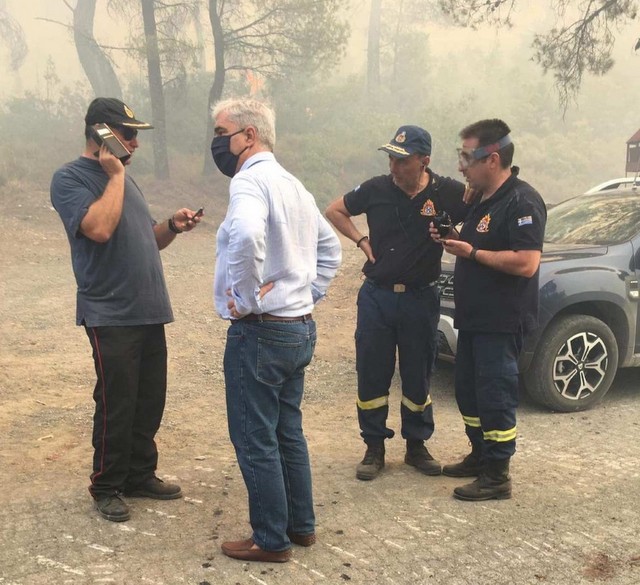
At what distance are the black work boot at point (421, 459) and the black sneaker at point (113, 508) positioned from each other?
169 centimetres

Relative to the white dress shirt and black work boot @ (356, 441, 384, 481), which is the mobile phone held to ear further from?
black work boot @ (356, 441, 384, 481)

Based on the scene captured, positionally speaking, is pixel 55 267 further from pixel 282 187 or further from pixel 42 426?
pixel 282 187

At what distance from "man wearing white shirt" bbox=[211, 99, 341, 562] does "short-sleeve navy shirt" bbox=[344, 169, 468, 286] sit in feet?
3.54

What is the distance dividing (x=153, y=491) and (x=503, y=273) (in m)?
2.12

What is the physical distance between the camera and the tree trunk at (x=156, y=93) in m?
19.8

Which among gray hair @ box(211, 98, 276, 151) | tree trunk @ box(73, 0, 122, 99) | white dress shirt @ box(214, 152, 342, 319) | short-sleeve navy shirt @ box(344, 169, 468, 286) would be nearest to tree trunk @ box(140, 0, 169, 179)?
tree trunk @ box(73, 0, 122, 99)

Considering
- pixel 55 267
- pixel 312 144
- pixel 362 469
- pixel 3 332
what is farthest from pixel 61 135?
pixel 362 469

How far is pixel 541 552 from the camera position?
3.39 m

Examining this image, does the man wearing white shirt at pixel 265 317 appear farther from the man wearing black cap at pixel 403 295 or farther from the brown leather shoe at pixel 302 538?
the man wearing black cap at pixel 403 295

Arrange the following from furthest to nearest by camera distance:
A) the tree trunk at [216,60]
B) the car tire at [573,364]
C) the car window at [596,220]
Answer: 1. the tree trunk at [216,60]
2. the car window at [596,220]
3. the car tire at [573,364]

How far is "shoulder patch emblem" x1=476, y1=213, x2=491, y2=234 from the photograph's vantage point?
12.9 ft

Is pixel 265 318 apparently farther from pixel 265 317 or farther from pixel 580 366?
pixel 580 366

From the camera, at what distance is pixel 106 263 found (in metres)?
3.52

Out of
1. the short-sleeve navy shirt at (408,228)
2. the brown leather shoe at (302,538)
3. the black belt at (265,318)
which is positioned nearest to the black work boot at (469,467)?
the short-sleeve navy shirt at (408,228)
